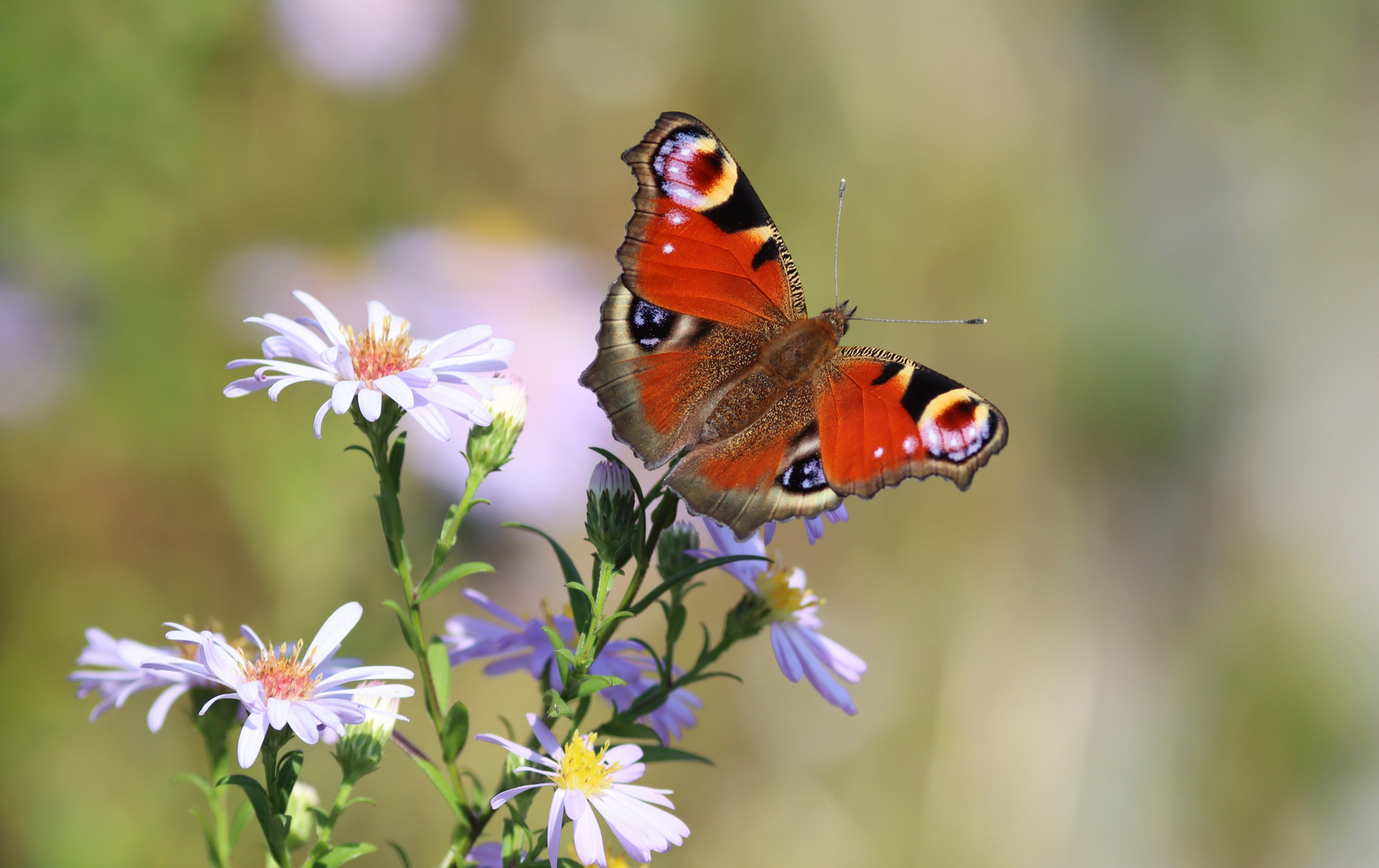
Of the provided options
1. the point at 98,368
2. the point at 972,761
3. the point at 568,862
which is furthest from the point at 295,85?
the point at 972,761

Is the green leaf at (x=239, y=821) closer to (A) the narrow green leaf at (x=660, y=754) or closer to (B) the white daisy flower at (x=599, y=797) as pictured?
(B) the white daisy flower at (x=599, y=797)

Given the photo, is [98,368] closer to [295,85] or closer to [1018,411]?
[295,85]

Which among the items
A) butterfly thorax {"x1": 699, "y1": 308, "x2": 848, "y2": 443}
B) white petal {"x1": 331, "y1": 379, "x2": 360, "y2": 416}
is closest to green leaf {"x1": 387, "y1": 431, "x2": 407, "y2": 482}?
white petal {"x1": 331, "y1": 379, "x2": 360, "y2": 416}

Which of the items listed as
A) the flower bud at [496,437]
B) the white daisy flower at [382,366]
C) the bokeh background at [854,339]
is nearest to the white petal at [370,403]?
the white daisy flower at [382,366]

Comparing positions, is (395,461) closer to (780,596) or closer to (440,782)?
(440,782)

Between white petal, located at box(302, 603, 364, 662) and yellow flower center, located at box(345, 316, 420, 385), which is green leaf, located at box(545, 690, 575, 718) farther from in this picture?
yellow flower center, located at box(345, 316, 420, 385)

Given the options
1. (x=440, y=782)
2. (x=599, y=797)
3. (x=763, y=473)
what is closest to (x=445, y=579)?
(x=440, y=782)
